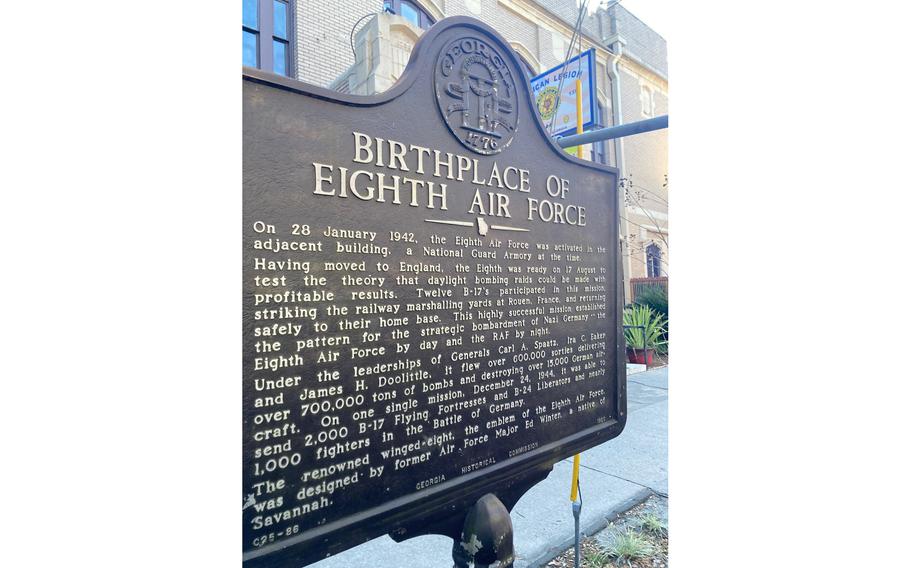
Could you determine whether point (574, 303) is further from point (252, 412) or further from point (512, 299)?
point (252, 412)

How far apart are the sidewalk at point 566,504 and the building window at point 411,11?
739 centimetres

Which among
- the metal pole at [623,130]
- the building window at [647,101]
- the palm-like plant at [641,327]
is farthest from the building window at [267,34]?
the building window at [647,101]

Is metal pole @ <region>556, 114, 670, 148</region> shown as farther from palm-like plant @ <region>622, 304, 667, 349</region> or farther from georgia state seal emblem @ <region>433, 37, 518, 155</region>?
palm-like plant @ <region>622, 304, 667, 349</region>

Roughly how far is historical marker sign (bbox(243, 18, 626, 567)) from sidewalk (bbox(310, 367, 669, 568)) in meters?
1.30

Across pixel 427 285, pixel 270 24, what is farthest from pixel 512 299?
pixel 270 24

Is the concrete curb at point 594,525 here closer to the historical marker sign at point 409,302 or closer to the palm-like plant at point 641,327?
the historical marker sign at point 409,302

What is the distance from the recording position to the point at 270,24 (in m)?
6.54

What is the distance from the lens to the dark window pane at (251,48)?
20.7ft

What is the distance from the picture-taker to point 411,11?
7953 mm

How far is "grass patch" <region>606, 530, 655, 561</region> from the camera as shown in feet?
9.50

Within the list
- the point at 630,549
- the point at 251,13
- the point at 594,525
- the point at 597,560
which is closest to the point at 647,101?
the point at 251,13

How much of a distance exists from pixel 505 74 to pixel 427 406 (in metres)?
1.41

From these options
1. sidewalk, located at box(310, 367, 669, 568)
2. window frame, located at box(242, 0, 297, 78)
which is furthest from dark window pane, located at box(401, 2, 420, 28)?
sidewalk, located at box(310, 367, 669, 568)

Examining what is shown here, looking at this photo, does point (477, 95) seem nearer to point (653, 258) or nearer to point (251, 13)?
point (251, 13)
